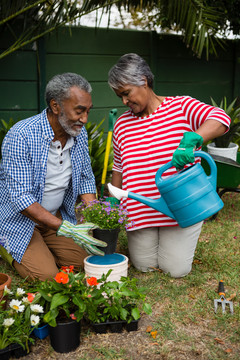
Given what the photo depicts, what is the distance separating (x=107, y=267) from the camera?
90.4 inches

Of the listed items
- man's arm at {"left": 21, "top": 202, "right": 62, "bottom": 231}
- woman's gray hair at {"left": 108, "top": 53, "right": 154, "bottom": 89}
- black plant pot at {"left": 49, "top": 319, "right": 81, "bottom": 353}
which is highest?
woman's gray hair at {"left": 108, "top": 53, "right": 154, "bottom": 89}

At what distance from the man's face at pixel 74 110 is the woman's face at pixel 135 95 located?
0.24m

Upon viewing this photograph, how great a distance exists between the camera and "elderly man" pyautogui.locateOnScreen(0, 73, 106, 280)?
243 centimetres

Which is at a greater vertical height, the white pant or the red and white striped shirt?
the red and white striped shirt

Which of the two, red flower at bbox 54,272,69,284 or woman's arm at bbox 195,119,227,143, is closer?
red flower at bbox 54,272,69,284

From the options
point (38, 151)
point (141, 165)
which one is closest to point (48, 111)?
point (38, 151)

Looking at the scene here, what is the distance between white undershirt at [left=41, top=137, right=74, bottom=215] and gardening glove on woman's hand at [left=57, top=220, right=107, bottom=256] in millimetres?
448

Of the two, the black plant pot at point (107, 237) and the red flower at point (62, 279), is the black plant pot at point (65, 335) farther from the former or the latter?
the black plant pot at point (107, 237)

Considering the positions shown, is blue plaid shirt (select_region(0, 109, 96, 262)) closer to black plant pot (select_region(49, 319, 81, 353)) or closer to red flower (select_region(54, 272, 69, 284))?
red flower (select_region(54, 272, 69, 284))

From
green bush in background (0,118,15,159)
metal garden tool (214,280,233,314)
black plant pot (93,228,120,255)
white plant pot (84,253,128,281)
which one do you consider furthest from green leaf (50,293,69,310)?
green bush in background (0,118,15,159)

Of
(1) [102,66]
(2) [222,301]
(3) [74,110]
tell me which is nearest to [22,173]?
(3) [74,110]

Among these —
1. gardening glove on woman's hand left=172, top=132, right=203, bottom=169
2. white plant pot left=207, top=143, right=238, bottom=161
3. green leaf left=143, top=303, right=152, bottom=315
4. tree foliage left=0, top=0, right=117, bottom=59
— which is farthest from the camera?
white plant pot left=207, top=143, right=238, bottom=161

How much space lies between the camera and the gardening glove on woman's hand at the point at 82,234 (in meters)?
2.30

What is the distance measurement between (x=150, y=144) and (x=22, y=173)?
827 mm
